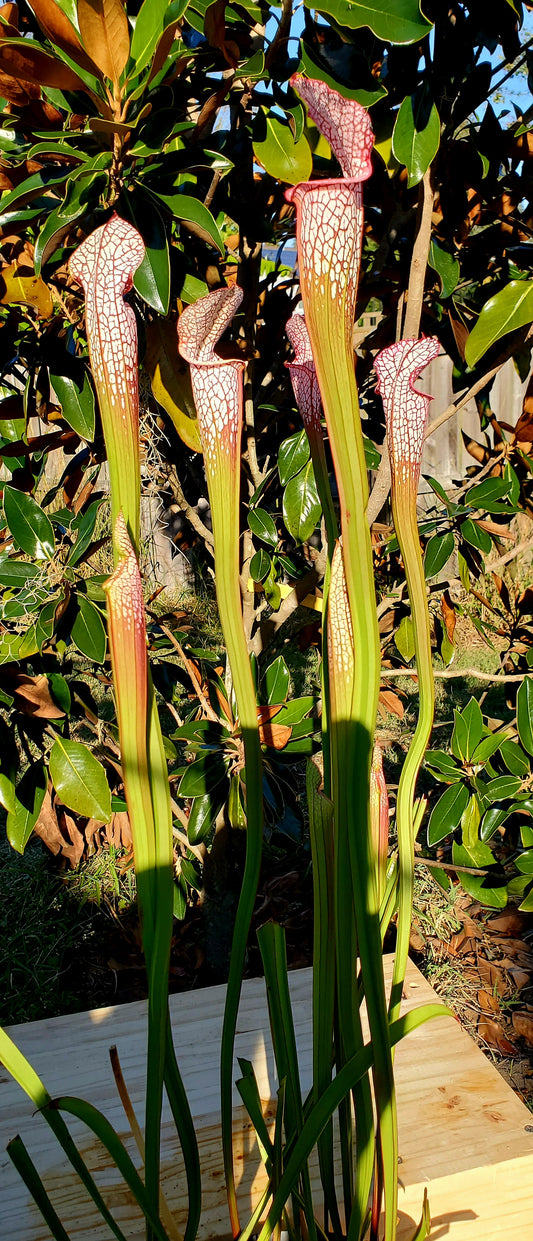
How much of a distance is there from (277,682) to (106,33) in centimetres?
79

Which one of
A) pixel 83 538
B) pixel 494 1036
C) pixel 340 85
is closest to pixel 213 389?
pixel 340 85

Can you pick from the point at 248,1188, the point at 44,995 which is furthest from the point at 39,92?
the point at 44,995

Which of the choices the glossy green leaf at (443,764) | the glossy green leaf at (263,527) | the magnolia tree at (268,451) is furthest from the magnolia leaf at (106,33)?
the glossy green leaf at (443,764)

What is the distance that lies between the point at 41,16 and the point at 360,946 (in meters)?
0.69

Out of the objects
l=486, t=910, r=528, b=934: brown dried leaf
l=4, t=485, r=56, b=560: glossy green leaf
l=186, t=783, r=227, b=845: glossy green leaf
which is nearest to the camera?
l=4, t=485, r=56, b=560: glossy green leaf

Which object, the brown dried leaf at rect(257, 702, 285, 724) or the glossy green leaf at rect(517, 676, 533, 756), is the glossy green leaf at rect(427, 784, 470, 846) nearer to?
the glossy green leaf at rect(517, 676, 533, 756)

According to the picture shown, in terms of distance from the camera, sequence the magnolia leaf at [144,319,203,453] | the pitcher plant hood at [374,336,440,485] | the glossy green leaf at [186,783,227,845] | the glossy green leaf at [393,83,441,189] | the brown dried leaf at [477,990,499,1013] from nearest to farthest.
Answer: the pitcher plant hood at [374,336,440,485]
the glossy green leaf at [393,83,441,189]
the magnolia leaf at [144,319,203,453]
the glossy green leaf at [186,783,227,845]
the brown dried leaf at [477,990,499,1013]

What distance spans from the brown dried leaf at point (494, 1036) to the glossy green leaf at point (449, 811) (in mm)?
498

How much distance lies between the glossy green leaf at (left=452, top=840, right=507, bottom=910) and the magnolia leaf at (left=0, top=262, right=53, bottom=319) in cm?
98

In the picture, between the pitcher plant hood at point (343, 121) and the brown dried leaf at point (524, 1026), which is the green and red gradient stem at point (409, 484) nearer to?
the pitcher plant hood at point (343, 121)

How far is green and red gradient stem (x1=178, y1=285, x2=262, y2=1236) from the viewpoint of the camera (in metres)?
0.48

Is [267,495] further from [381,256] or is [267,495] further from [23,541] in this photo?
[23,541]

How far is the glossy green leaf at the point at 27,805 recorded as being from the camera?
983 millimetres

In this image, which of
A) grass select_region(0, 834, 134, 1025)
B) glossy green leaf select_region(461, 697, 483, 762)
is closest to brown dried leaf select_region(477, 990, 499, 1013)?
glossy green leaf select_region(461, 697, 483, 762)
